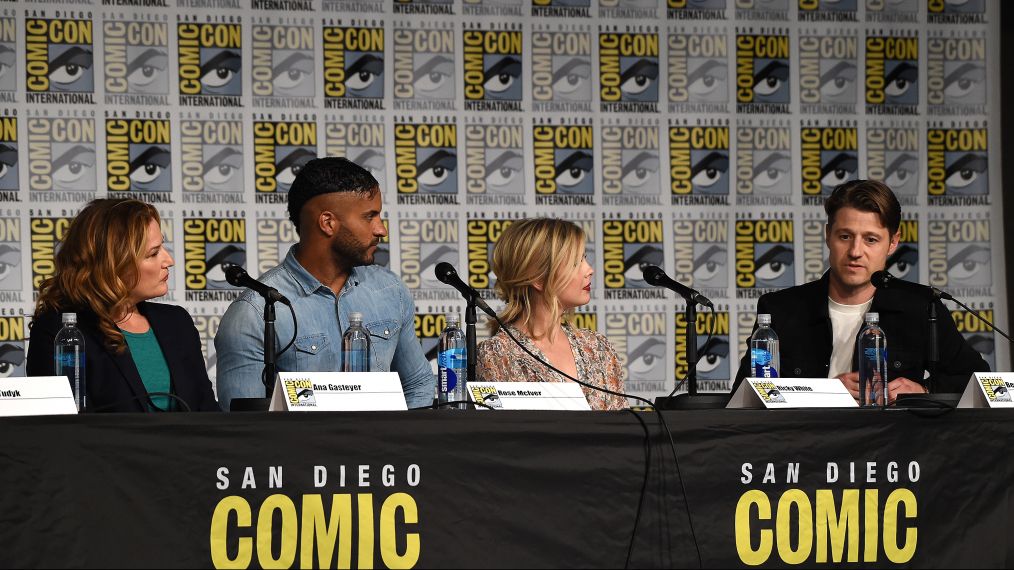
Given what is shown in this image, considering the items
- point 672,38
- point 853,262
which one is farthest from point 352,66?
point 853,262

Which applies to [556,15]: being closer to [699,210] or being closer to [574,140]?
[574,140]

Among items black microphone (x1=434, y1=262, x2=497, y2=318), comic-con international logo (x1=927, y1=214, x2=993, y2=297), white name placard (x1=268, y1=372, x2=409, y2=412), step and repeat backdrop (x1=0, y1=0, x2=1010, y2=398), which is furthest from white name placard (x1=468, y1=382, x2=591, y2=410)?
comic-con international logo (x1=927, y1=214, x2=993, y2=297)

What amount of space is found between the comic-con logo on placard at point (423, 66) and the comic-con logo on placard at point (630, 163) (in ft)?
2.13

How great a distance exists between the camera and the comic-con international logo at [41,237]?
405cm

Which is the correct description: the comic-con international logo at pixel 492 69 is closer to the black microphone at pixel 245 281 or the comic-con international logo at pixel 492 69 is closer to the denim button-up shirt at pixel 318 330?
the denim button-up shirt at pixel 318 330

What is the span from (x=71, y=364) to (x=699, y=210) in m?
2.65

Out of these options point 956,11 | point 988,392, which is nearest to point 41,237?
point 988,392

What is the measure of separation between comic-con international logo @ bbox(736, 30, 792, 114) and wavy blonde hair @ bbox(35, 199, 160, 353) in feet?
8.59

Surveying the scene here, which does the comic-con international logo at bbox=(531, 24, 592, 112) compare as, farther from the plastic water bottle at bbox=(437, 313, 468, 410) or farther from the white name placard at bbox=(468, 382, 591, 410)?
the white name placard at bbox=(468, 382, 591, 410)

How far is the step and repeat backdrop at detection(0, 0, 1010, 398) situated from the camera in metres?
4.12

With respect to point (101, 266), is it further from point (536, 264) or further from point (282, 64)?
point (282, 64)

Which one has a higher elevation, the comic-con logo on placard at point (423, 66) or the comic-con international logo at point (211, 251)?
the comic-con logo on placard at point (423, 66)

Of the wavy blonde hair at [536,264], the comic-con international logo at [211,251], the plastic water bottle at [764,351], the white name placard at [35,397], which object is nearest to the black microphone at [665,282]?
the plastic water bottle at [764,351]

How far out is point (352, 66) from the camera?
4.30 metres
